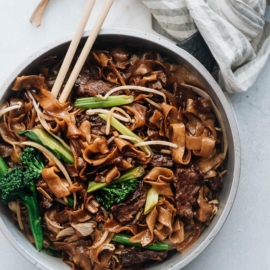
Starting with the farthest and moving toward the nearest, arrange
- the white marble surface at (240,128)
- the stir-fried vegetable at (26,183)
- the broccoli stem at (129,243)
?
the white marble surface at (240,128) < the broccoli stem at (129,243) < the stir-fried vegetable at (26,183)

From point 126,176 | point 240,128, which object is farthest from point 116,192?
point 240,128

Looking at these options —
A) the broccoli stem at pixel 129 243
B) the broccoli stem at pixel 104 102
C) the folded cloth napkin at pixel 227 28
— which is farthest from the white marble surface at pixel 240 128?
the broccoli stem at pixel 104 102

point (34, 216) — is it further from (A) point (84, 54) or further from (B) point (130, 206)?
(A) point (84, 54)

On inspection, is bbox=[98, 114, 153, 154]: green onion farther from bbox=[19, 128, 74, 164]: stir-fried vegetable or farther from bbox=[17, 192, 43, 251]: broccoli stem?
bbox=[17, 192, 43, 251]: broccoli stem

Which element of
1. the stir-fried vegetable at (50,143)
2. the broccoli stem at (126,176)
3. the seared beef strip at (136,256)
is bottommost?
the seared beef strip at (136,256)

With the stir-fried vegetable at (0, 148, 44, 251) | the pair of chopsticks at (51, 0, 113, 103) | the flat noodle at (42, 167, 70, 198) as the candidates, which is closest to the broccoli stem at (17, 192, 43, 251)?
the stir-fried vegetable at (0, 148, 44, 251)

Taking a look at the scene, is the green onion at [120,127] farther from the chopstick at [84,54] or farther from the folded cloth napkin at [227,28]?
the folded cloth napkin at [227,28]

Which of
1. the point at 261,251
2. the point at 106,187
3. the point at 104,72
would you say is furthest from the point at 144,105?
the point at 261,251
